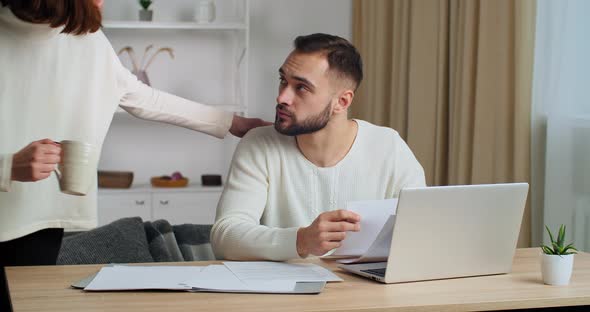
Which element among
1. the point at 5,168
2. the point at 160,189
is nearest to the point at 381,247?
the point at 5,168

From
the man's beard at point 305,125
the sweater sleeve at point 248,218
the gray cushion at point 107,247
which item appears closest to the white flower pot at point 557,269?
the sweater sleeve at point 248,218

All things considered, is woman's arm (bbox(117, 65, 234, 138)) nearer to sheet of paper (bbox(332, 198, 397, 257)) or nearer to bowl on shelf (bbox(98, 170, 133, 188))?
sheet of paper (bbox(332, 198, 397, 257))

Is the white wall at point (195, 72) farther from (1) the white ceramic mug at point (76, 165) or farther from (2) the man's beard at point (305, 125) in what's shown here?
(1) the white ceramic mug at point (76, 165)

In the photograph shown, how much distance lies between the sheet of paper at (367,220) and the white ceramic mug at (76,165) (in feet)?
1.79

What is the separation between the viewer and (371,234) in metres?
2.00

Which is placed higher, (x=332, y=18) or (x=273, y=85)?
(x=332, y=18)

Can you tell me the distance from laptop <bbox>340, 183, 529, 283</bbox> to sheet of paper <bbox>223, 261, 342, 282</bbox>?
0.08 m

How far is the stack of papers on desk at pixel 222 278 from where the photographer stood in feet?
5.82

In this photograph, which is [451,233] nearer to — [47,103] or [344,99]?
[344,99]

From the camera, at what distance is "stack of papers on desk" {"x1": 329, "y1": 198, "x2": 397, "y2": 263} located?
6.35 ft

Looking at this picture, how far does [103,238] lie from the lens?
2777 mm

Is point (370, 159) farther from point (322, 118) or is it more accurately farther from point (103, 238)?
point (103, 238)

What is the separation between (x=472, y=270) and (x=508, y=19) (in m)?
1.98

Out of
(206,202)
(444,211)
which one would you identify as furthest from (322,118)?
(206,202)
